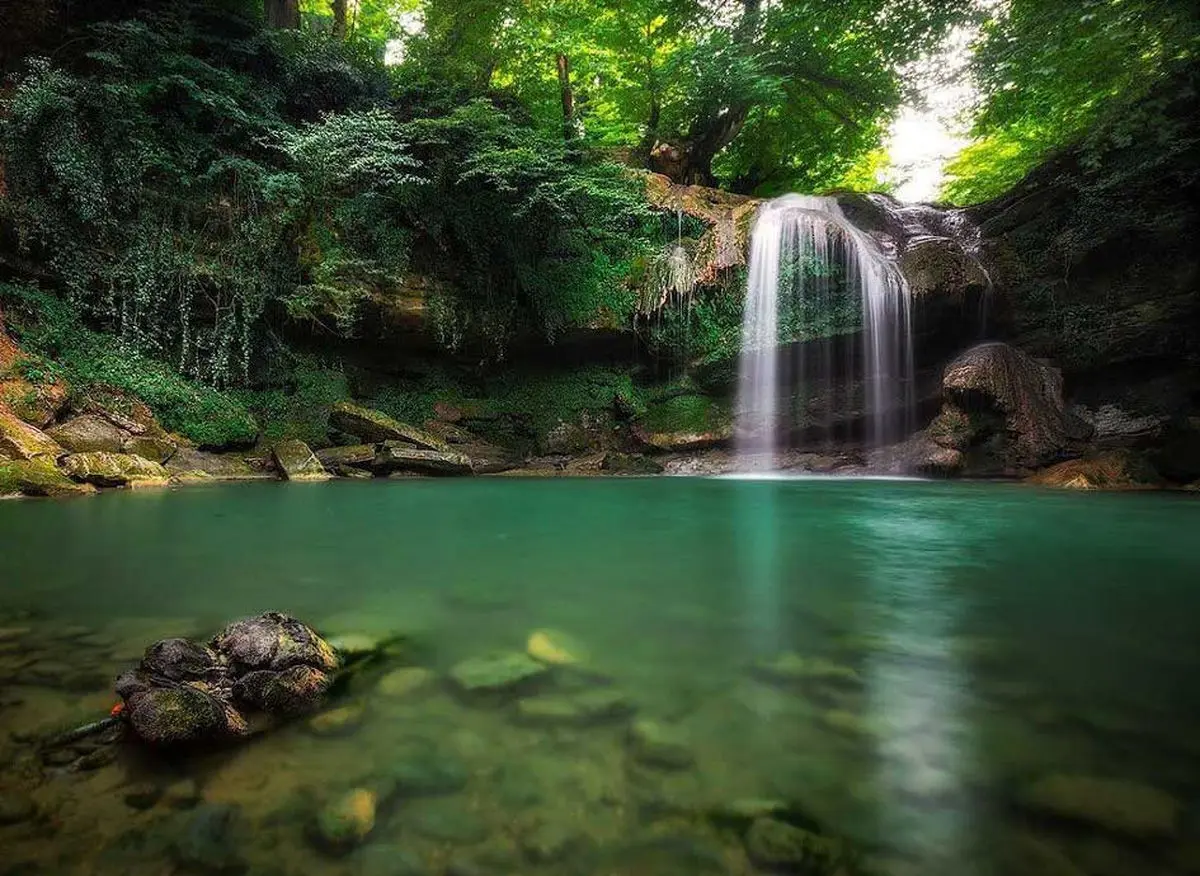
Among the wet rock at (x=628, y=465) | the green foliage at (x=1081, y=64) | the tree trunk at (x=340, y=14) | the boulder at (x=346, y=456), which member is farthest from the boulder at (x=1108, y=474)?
the tree trunk at (x=340, y=14)

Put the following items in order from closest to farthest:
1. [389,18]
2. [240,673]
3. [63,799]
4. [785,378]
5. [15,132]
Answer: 1. [63,799]
2. [240,673]
3. [15,132]
4. [785,378]
5. [389,18]

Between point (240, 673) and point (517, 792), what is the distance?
1.05m

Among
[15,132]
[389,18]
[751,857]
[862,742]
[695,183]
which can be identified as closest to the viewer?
[751,857]

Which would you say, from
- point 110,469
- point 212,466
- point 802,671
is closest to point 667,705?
point 802,671

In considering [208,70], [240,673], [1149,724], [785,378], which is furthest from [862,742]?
[208,70]

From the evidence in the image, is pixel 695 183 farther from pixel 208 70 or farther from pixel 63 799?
pixel 63 799

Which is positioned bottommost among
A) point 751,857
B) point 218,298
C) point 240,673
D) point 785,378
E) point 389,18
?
point 751,857

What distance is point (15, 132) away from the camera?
30.5 feet

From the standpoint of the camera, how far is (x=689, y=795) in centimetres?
137

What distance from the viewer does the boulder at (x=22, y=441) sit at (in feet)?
23.2

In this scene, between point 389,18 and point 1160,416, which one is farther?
point 389,18

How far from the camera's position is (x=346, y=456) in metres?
10.7

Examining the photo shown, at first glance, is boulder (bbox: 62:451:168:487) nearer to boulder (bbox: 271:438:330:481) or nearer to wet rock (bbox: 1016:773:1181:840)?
boulder (bbox: 271:438:330:481)

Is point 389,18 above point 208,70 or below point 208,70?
above
